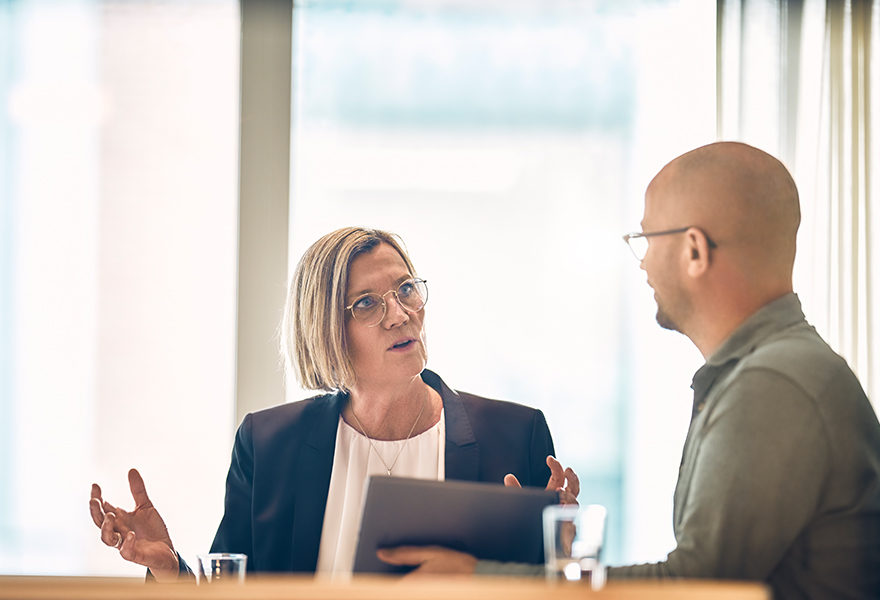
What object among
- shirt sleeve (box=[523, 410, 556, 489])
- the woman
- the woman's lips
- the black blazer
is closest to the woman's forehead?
the woman

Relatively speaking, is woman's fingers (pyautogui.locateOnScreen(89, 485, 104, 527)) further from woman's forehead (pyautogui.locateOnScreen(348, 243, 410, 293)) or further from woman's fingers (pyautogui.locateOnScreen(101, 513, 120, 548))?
woman's forehead (pyautogui.locateOnScreen(348, 243, 410, 293))

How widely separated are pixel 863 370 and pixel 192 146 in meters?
2.48

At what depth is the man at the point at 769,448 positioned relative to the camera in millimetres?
1132

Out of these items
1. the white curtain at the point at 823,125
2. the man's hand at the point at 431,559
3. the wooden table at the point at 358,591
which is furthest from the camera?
the white curtain at the point at 823,125

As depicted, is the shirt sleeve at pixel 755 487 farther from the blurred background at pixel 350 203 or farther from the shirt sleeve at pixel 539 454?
the blurred background at pixel 350 203

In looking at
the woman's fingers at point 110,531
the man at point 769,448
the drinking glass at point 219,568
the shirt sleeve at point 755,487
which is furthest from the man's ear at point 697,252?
the woman's fingers at point 110,531

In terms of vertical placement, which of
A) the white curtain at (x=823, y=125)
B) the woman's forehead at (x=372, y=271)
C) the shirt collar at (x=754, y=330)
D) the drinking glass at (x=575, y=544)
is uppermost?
the white curtain at (x=823, y=125)

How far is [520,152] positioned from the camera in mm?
2654

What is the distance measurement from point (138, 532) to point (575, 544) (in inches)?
45.9

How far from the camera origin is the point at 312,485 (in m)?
1.82

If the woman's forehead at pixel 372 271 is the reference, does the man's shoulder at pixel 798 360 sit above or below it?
below

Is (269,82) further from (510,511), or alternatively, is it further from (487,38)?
(510,511)

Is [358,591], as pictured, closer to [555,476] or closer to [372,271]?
[555,476]

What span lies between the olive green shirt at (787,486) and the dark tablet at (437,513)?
0.67 feet
